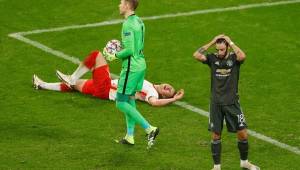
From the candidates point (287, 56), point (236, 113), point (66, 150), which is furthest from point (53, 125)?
point (287, 56)

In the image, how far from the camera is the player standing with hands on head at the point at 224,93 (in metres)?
13.6

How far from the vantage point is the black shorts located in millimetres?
13727

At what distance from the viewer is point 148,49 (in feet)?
67.0

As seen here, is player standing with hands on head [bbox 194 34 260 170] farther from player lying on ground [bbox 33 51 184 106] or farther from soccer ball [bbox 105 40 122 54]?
player lying on ground [bbox 33 51 184 106]

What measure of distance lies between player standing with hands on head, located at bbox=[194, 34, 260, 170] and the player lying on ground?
3272 mm

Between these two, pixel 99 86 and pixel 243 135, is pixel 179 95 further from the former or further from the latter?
pixel 243 135

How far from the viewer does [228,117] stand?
13.8m

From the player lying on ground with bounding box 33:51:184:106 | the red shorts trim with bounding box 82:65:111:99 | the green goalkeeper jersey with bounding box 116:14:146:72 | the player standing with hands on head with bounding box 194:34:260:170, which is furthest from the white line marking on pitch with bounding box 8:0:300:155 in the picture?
the green goalkeeper jersey with bounding box 116:14:146:72

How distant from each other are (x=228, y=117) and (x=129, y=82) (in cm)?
187

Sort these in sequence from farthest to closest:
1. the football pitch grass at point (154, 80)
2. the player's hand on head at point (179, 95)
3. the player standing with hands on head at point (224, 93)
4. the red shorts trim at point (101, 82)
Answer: the red shorts trim at point (101, 82)
the player's hand on head at point (179, 95)
the football pitch grass at point (154, 80)
the player standing with hands on head at point (224, 93)

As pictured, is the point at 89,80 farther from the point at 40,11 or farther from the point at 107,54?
the point at 40,11

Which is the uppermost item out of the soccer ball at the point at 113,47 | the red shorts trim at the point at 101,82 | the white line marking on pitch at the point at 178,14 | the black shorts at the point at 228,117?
the white line marking on pitch at the point at 178,14

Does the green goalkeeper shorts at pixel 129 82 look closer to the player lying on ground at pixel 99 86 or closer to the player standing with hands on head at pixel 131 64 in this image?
the player standing with hands on head at pixel 131 64

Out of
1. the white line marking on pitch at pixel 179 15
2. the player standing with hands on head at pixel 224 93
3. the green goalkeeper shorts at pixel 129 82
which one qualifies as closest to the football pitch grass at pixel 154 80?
the white line marking on pitch at pixel 179 15
